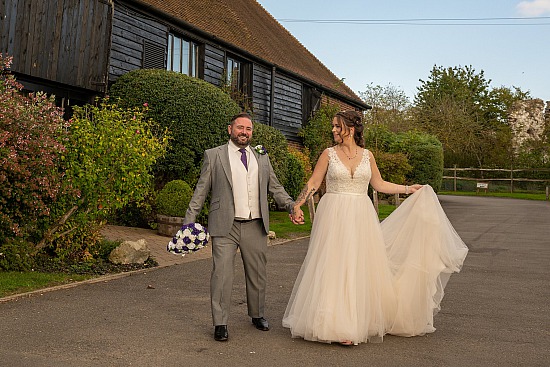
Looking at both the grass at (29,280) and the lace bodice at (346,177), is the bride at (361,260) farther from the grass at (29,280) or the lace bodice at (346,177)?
the grass at (29,280)

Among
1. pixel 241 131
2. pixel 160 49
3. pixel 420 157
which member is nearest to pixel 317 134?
pixel 420 157

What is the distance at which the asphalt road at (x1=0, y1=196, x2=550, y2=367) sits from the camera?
5.32 m

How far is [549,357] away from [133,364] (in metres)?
3.30

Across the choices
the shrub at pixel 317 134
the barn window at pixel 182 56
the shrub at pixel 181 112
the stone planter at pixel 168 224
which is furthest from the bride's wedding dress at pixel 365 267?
the shrub at pixel 317 134

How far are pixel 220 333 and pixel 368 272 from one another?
4.63ft

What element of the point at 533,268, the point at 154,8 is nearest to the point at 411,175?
the point at 154,8

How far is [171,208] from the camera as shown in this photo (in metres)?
14.2

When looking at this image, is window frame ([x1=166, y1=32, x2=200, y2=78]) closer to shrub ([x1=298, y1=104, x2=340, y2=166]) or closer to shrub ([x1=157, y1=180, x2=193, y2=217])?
shrub ([x1=157, y1=180, x2=193, y2=217])

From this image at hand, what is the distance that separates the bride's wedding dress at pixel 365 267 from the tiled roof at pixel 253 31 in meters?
12.5

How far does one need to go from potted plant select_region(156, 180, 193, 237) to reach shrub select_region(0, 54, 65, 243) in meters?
4.53

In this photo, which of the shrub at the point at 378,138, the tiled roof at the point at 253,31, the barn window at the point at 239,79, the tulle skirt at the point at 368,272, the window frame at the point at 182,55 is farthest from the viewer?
the shrub at the point at 378,138

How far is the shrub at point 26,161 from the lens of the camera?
8.37m

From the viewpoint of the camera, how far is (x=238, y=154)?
Result: 6.36 metres

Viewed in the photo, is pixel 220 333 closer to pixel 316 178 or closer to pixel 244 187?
pixel 244 187
